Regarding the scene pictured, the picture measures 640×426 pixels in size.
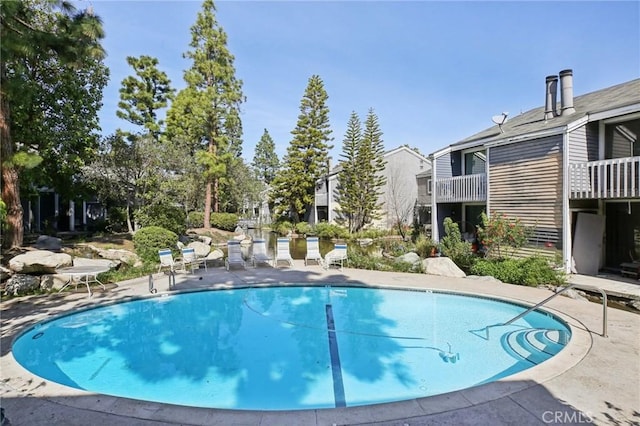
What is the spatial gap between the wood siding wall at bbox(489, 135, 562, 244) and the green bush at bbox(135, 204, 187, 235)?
541 inches

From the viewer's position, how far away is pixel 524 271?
9.18 meters

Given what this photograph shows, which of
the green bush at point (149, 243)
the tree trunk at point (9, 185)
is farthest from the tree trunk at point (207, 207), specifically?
the tree trunk at point (9, 185)

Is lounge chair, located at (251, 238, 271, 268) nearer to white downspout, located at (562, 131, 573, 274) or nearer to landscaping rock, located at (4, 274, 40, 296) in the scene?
landscaping rock, located at (4, 274, 40, 296)

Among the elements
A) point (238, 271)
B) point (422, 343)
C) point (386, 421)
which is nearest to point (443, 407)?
point (386, 421)

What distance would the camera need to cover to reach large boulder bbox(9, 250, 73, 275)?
8.34 metres

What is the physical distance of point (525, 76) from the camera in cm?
1614

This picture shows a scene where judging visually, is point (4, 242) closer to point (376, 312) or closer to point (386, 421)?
point (376, 312)

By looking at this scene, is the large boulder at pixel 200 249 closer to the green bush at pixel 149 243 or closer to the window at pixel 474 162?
the green bush at pixel 149 243

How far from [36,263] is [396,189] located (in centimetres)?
2247

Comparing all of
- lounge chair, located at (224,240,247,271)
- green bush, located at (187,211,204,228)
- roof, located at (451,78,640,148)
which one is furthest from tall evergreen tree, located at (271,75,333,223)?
lounge chair, located at (224,240,247,271)

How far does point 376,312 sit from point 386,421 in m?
4.93

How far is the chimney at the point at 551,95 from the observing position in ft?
40.6

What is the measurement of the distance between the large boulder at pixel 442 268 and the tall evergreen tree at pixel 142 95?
22.5m

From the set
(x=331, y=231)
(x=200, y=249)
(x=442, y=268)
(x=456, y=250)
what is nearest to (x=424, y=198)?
(x=331, y=231)
